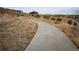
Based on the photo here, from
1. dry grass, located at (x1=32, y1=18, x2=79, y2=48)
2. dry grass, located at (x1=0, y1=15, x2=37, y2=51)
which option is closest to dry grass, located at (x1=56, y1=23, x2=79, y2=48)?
dry grass, located at (x1=32, y1=18, x2=79, y2=48)

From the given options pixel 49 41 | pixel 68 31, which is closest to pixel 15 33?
pixel 49 41

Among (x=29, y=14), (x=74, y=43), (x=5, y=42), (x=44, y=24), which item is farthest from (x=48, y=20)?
(x=5, y=42)

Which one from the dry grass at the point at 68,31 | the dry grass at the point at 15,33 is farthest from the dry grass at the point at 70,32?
the dry grass at the point at 15,33

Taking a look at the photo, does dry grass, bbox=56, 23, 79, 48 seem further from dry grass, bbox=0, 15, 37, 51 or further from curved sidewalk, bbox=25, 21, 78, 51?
dry grass, bbox=0, 15, 37, 51

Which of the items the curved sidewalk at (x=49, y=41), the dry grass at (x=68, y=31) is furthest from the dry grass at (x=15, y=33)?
the dry grass at (x=68, y=31)

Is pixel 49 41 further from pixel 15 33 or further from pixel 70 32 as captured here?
pixel 15 33

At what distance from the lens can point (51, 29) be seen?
5.06ft

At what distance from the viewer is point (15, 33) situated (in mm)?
1558

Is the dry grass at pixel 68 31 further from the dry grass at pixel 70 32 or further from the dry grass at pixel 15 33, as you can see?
the dry grass at pixel 15 33

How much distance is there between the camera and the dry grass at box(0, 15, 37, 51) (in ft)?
5.09

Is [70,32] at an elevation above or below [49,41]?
above

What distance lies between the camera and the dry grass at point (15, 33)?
1551 mm
